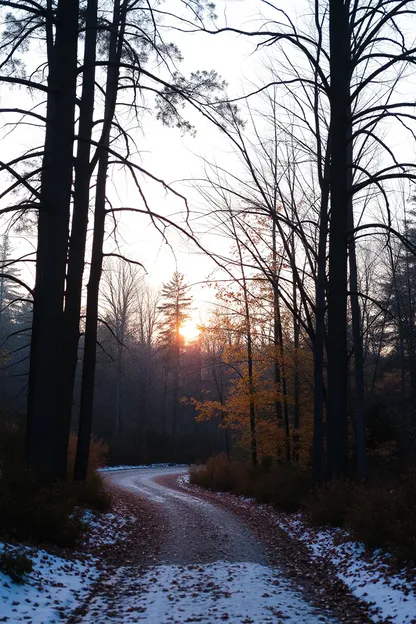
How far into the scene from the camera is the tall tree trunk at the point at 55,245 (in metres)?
9.34

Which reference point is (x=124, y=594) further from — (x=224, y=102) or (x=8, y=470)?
(x=224, y=102)

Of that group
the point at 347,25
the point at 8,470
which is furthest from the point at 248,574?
the point at 347,25

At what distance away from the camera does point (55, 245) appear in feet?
31.1

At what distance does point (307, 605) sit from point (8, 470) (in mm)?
4577

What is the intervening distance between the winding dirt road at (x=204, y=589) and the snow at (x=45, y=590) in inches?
10.2

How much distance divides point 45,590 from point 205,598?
175 centimetres

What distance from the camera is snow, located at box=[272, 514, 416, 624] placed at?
5816 millimetres

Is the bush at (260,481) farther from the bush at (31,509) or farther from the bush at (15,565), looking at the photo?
the bush at (15,565)

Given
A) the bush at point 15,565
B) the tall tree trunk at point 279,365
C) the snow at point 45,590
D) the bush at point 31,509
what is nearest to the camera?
the snow at point 45,590

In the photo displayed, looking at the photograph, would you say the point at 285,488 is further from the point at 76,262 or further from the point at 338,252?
the point at 76,262

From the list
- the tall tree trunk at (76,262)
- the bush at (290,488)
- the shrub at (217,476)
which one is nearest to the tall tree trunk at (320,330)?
the bush at (290,488)

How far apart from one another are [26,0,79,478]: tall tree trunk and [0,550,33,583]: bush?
2.74 meters

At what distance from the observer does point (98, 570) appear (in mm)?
7980

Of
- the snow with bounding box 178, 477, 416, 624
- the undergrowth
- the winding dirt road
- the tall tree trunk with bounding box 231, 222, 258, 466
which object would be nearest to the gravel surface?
the winding dirt road
